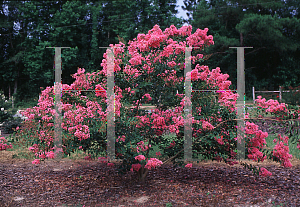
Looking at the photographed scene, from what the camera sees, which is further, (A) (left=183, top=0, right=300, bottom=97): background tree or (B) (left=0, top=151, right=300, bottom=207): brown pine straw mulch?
(A) (left=183, top=0, right=300, bottom=97): background tree

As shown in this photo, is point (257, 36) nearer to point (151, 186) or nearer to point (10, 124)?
point (10, 124)

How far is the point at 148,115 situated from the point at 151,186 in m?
1.09

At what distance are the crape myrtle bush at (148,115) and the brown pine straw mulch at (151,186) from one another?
14.6 inches

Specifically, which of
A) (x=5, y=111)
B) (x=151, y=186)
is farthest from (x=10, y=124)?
(x=151, y=186)

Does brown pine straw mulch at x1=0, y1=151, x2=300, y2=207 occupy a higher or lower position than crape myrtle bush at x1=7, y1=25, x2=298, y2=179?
lower

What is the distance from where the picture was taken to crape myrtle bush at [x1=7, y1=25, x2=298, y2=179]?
372 centimetres

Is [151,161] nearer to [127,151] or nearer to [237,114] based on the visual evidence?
[127,151]

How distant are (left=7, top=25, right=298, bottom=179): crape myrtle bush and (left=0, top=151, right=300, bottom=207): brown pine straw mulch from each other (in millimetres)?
370

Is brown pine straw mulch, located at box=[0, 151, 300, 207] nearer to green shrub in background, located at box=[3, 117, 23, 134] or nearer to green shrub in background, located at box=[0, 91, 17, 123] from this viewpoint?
green shrub in background, located at box=[0, 91, 17, 123]

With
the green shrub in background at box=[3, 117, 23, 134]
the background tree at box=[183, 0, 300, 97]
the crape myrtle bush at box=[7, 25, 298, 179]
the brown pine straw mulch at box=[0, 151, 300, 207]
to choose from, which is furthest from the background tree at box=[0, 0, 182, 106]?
the crape myrtle bush at box=[7, 25, 298, 179]

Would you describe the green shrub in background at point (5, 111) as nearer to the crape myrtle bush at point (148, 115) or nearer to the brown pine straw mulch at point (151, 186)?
the brown pine straw mulch at point (151, 186)

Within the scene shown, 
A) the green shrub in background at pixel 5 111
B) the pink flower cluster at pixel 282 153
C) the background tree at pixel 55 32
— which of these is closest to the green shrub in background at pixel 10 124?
the green shrub in background at pixel 5 111

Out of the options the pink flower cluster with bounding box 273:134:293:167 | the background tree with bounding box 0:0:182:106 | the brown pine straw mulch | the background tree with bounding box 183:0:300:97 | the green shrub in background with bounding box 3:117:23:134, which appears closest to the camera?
the brown pine straw mulch

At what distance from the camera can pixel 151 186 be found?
13.8 feet
